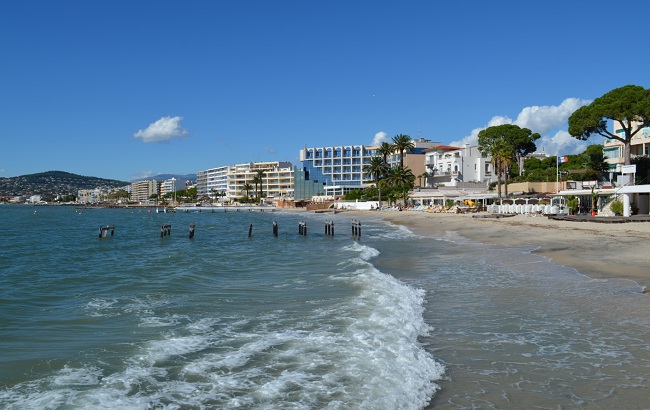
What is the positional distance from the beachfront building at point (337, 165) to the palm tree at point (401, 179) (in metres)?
56.1

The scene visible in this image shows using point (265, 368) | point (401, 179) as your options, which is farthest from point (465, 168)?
point (265, 368)

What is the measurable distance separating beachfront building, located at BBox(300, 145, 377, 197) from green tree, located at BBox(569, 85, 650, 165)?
3993 inches

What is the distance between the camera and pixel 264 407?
6195 mm

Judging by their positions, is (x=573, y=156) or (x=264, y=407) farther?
(x=573, y=156)

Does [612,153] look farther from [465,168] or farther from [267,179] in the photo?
[267,179]

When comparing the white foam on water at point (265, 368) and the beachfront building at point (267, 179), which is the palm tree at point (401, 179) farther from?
the white foam on water at point (265, 368)

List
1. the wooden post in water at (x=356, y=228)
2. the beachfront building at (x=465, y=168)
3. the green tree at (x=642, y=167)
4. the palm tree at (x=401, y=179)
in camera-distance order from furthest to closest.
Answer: the beachfront building at (x=465, y=168) < the palm tree at (x=401, y=179) < the green tree at (x=642, y=167) < the wooden post in water at (x=356, y=228)

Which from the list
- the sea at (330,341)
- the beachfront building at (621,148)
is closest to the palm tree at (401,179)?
the beachfront building at (621,148)

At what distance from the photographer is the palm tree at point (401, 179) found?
3701 inches

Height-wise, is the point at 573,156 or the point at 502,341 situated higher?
the point at 573,156

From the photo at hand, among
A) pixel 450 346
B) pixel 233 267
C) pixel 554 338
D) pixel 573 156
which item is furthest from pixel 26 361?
pixel 573 156


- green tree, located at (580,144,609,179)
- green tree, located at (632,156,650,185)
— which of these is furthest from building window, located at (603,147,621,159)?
green tree, located at (632,156,650,185)

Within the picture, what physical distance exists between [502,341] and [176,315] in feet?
22.1

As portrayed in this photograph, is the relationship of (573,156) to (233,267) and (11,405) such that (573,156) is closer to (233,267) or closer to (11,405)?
(233,267)
